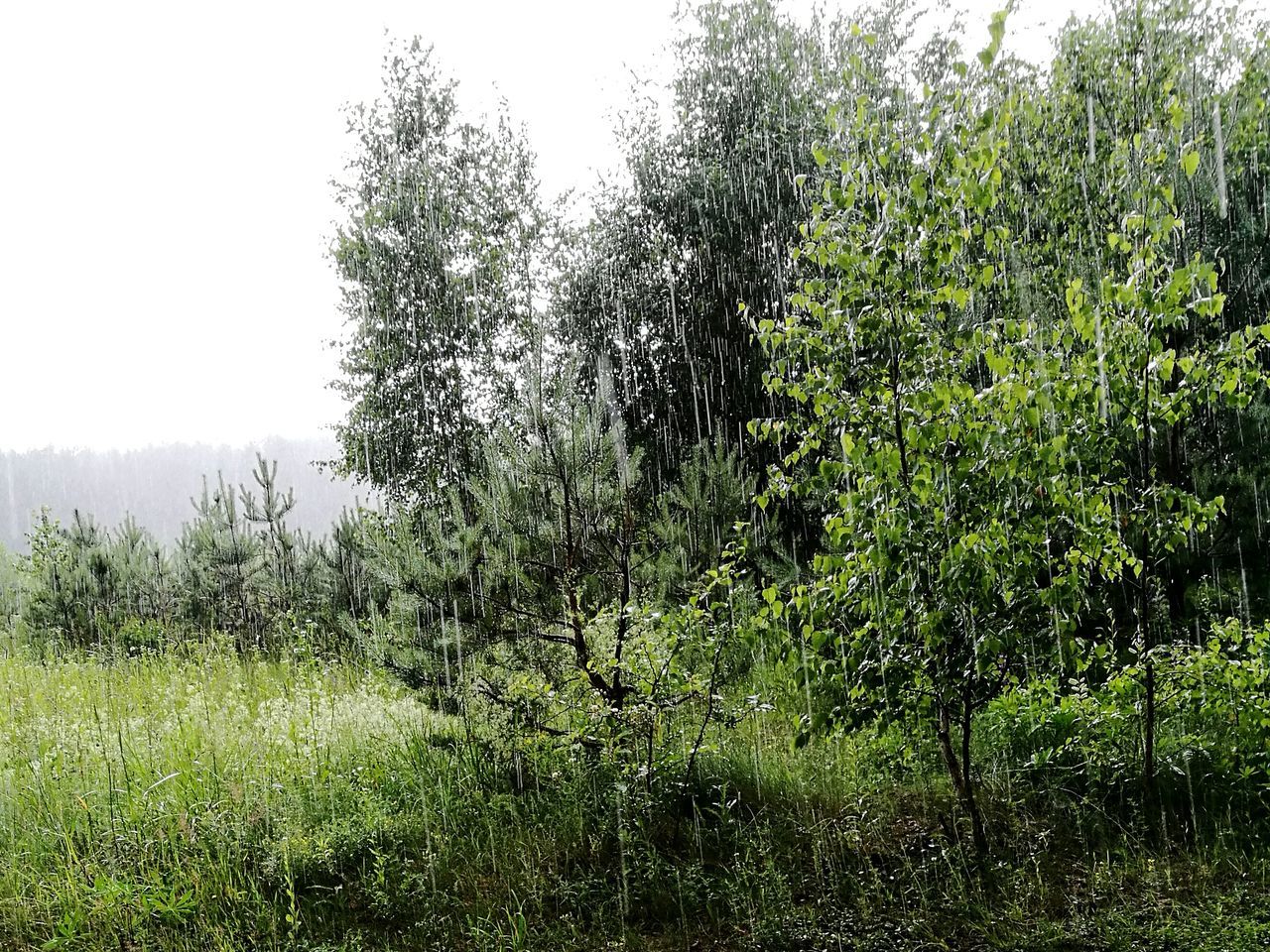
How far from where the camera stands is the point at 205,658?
8375mm

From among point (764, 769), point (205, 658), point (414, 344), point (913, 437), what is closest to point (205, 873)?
point (764, 769)

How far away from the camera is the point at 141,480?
339ft

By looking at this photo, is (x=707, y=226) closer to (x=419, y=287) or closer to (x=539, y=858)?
(x=419, y=287)

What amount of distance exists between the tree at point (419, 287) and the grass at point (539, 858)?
7537mm

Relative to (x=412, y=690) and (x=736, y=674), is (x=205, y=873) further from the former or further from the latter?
(x=736, y=674)

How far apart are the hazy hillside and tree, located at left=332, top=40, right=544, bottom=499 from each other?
77064 millimetres

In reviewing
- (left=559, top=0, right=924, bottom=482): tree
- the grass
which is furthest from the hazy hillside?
the grass

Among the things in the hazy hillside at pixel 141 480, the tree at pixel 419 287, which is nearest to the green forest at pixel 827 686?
the tree at pixel 419 287

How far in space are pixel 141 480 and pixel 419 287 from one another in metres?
110

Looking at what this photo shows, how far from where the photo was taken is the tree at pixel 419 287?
40.3ft

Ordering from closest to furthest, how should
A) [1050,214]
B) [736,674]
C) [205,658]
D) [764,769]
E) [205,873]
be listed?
[205,873]
[764,769]
[736,674]
[205,658]
[1050,214]

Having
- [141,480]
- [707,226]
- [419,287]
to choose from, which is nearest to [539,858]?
[707,226]

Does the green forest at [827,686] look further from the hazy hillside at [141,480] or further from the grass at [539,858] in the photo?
the hazy hillside at [141,480]

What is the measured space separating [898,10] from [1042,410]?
1174 cm
